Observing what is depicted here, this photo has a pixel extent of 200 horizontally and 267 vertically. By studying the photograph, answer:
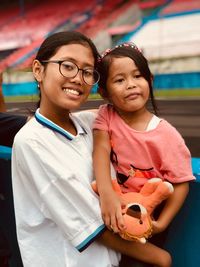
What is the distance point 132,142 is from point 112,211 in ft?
0.55

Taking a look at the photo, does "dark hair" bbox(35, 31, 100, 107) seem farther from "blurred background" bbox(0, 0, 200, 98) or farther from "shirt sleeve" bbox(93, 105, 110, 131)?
"blurred background" bbox(0, 0, 200, 98)

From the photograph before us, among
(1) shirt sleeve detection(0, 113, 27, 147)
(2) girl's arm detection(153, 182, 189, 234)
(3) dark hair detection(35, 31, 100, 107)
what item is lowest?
(2) girl's arm detection(153, 182, 189, 234)

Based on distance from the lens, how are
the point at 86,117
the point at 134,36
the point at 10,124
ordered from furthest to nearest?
1. the point at 134,36
2. the point at 10,124
3. the point at 86,117

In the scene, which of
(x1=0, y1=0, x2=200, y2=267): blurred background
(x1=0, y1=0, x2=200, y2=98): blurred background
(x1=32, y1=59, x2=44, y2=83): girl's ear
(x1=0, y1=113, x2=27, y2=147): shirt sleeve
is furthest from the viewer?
(x1=0, y1=0, x2=200, y2=98): blurred background

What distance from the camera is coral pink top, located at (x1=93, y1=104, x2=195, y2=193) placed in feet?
2.72

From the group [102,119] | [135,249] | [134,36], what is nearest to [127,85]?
[102,119]

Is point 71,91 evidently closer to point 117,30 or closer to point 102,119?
point 102,119

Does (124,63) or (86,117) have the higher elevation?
(124,63)

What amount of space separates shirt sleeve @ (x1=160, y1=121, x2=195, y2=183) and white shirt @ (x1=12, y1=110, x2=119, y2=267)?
0.16 metres

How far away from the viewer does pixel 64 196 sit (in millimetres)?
781

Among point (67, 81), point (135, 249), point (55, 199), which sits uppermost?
point (67, 81)

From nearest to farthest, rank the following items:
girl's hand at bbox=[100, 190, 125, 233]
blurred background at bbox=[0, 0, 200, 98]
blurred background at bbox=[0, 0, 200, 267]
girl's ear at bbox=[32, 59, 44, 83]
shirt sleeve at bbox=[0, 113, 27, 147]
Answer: girl's hand at bbox=[100, 190, 125, 233], girl's ear at bbox=[32, 59, 44, 83], shirt sleeve at bbox=[0, 113, 27, 147], blurred background at bbox=[0, 0, 200, 267], blurred background at bbox=[0, 0, 200, 98]

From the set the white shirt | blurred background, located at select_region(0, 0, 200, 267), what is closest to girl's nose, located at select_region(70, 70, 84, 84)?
the white shirt

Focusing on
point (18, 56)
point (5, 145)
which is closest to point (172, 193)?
point (5, 145)
